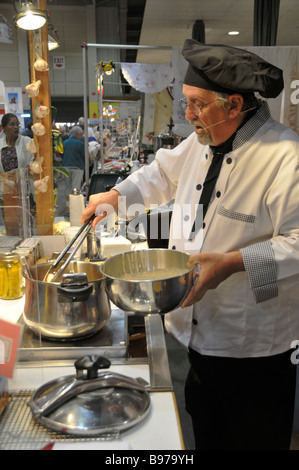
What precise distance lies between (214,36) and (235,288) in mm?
8913

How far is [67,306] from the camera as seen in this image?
3.96ft

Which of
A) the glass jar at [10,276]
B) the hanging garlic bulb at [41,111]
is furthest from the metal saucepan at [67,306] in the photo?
the hanging garlic bulb at [41,111]

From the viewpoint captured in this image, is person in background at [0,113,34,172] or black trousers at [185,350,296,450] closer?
black trousers at [185,350,296,450]

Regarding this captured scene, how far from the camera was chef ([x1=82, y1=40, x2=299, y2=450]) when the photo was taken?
1.40 metres

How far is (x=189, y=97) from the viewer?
1.52 m

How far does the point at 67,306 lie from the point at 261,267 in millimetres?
594

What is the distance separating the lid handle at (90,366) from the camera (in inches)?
39.4

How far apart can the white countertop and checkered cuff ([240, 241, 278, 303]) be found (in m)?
0.43

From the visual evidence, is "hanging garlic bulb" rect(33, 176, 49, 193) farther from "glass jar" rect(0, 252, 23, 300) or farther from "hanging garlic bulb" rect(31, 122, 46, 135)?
"glass jar" rect(0, 252, 23, 300)

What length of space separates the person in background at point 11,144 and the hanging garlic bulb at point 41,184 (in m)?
1.60

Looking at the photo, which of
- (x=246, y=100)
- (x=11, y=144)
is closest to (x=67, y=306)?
(x=246, y=100)

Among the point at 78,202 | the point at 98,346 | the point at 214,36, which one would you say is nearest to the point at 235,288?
the point at 98,346

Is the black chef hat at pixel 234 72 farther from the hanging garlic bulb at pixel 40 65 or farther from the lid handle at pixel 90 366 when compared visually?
the hanging garlic bulb at pixel 40 65

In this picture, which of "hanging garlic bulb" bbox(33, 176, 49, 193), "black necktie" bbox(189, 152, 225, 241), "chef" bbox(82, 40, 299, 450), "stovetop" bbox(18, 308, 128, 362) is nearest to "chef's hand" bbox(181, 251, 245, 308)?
"chef" bbox(82, 40, 299, 450)
